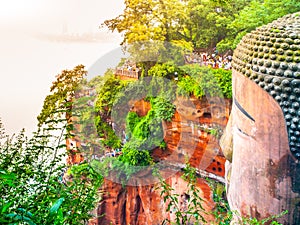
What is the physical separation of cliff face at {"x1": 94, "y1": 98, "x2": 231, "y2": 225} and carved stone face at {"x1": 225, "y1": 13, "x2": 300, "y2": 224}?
525cm

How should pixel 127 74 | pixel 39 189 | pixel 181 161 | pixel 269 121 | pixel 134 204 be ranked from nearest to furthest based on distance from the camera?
pixel 39 189 → pixel 269 121 → pixel 181 161 → pixel 134 204 → pixel 127 74

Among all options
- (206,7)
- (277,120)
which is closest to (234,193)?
(277,120)

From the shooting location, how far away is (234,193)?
114 inches

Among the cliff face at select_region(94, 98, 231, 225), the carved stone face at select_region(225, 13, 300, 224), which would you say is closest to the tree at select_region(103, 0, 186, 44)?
the cliff face at select_region(94, 98, 231, 225)

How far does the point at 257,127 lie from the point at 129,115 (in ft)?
23.1

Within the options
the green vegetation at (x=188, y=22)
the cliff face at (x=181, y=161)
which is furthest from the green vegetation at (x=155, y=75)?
the cliff face at (x=181, y=161)

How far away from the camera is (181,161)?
350 inches

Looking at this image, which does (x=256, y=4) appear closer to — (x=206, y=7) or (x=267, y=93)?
(x=206, y=7)

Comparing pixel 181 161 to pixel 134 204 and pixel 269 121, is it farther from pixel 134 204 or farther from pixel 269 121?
pixel 269 121

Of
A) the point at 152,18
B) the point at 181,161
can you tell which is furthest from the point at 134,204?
the point at 152,18

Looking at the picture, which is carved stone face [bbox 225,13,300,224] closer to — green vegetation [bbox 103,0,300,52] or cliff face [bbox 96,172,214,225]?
green vegetation [bbox 103,0,300,52]

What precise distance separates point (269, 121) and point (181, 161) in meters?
6.41

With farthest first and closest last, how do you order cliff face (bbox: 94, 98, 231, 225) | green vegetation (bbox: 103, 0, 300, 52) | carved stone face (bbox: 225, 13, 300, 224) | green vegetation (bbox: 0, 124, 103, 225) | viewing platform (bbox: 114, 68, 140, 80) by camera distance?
1. viewing platform (bbox: 114, 68, 140, 80)
2. green vegetation (bbox: 103, 0, 300, 52)
3. cliff face (bbox: 94, 98, 231, 225)
4. carved stone face (bbox: 225, 13, 300, 224)
5. green vegetation (bbox: 0, 124, 103, 225)

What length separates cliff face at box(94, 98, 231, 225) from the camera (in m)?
8.25
